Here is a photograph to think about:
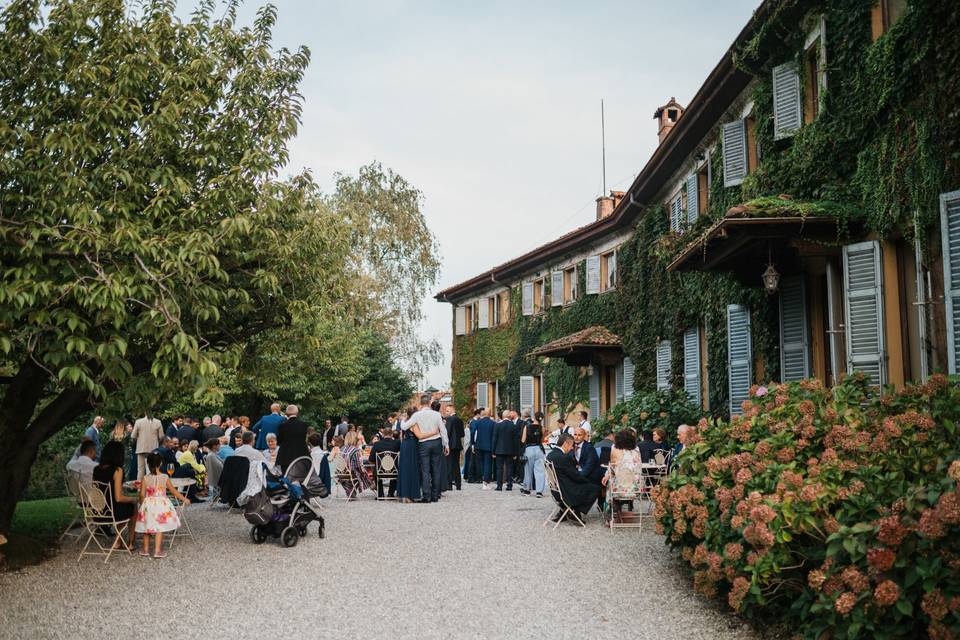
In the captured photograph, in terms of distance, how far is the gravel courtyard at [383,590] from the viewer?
7.12 meters

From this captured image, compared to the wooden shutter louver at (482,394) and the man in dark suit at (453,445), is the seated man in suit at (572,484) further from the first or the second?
the wooden shutter louver at (482,394)

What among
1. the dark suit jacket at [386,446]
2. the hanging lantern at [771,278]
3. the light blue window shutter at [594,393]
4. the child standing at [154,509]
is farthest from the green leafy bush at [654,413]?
the child standing at [154,509]

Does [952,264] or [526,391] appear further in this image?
[526,391]

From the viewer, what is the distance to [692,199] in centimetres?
1819

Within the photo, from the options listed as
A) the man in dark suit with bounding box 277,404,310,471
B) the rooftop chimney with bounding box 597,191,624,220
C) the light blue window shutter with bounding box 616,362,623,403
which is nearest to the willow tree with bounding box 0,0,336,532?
the man in dark suit with bounding box 277,404,310,471

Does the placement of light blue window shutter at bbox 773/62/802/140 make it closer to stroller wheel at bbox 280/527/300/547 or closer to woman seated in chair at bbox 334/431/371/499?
stroller wheel at bbox 280/527/300/547

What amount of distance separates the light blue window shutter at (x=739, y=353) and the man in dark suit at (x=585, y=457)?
302 centimetres

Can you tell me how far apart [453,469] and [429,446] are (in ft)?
10.3

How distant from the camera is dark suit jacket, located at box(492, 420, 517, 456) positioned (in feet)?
60.5

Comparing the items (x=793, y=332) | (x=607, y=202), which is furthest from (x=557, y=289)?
(x=793, y=332)

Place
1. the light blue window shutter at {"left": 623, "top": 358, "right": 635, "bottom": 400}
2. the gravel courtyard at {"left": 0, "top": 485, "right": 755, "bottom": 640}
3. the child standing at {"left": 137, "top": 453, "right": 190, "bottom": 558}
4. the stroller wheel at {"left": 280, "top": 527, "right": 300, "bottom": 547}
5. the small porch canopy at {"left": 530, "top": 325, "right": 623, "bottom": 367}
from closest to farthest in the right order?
the gravel courtyard at {"left": 0, "top": 485, "right": 755, "bottom": 640} → the child standing at {"left": 137, "top": 453, "right": 190, "bottom": 558} → the stroller wheel at {"left": 280, "top": 527, "right": 300, "bottom": 547} → the light blue window shutter at {"left": 623, "top": 358, "right": 635, "bottom": 400} → the small porch canopy at {"left": 530, "top": 325, "right": 623, "bottom": 367}

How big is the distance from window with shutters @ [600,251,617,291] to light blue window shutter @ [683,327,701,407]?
583cm

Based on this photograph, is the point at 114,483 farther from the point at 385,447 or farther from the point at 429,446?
the point at 385,447

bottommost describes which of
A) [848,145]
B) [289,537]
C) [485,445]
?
[289,537]
